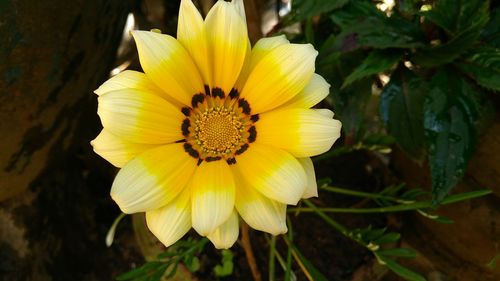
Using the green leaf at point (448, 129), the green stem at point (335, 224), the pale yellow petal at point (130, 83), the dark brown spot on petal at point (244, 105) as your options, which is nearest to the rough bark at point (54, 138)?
the pale yellow petal at point (130, 83)

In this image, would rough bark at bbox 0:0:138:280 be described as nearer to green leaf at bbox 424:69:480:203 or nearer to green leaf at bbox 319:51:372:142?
green leaf at bbox 319:51:372:142

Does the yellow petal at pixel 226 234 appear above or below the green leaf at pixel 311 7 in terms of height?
below


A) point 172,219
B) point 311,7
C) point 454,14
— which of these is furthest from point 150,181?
point 454,14

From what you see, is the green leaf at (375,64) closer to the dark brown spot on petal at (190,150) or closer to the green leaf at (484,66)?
the green leaf at (484,66)

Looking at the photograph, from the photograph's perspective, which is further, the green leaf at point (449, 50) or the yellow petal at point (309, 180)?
the green leaf at point (449, 50)

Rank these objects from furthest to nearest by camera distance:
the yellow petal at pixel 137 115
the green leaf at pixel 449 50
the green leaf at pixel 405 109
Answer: the green leaf at pixel 405 109
the green leaf at pixel 449 50
the yellow petal at pixel 137 115

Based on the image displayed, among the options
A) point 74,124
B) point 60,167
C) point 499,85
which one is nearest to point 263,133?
point 499,85

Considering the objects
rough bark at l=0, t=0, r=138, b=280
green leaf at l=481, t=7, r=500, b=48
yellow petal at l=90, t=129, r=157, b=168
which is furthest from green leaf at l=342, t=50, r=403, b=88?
rough bark at l=0, t=0, r=138, b=280
